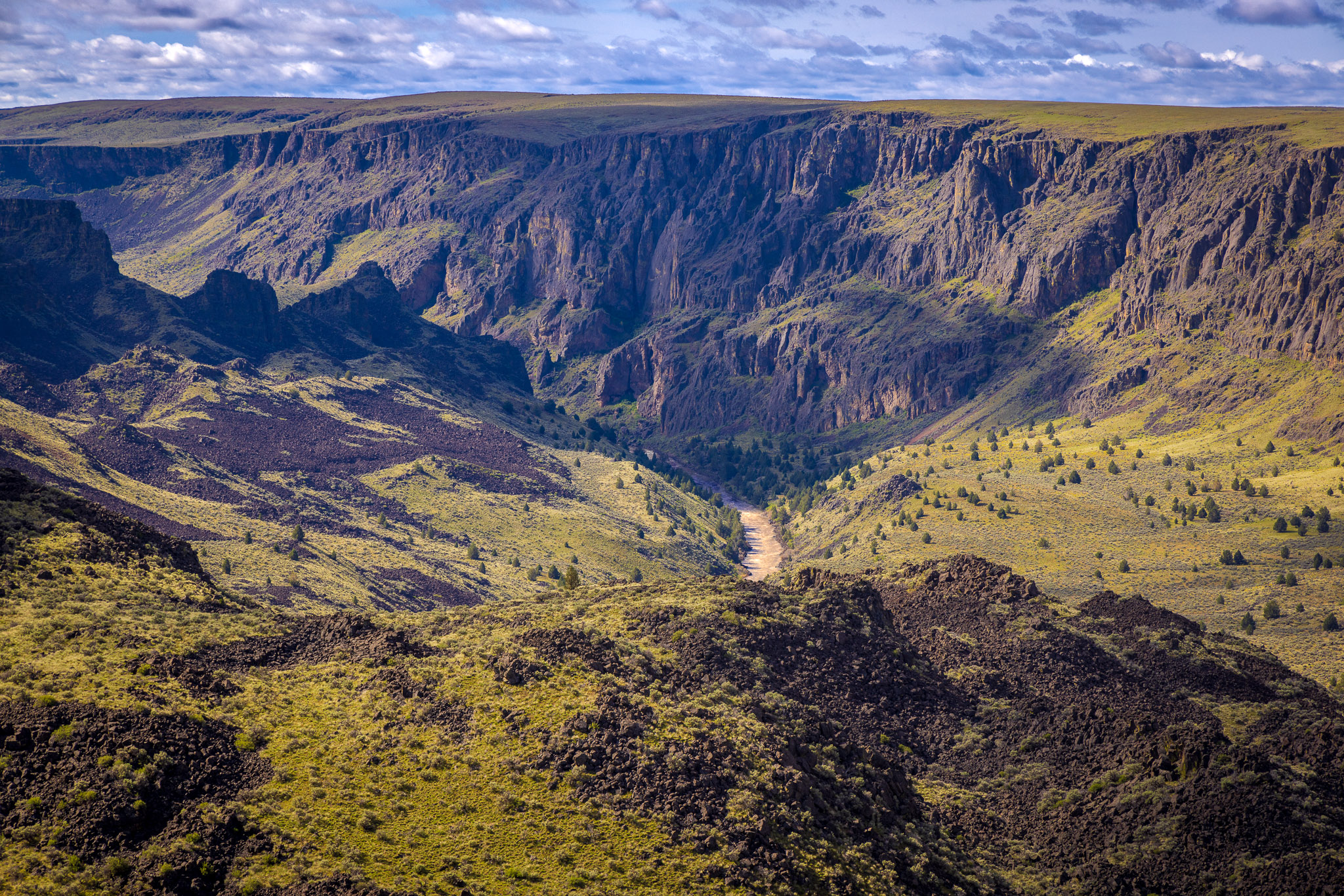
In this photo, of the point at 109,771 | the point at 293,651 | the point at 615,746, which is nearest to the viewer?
the point at 109,771

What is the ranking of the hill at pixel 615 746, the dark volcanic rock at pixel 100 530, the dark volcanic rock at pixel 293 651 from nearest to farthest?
the hill at pixel 615 746 < the dark volcanic rock at pixel 293 651 < the dark volcanic rock at pixel 100 530

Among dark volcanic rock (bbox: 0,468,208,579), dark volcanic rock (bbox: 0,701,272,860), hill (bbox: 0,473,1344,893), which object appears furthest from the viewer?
dark volcanic rock (bbox: 0,468,208,579)

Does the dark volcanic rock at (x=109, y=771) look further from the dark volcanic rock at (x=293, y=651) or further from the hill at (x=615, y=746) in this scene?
the dark volcanic rock at (x=293, y=651)

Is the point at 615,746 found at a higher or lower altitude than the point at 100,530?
lower

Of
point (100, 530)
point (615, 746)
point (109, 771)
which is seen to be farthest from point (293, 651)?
point (100, 530)

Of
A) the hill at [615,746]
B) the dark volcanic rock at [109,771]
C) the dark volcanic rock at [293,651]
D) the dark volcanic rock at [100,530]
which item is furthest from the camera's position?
the dark volcanic rock at [100,530]

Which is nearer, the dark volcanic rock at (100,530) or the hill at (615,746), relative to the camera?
the hill at (615,746)

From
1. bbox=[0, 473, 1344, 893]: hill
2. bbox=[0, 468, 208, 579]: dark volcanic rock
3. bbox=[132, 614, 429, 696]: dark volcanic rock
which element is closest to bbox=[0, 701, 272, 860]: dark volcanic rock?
bbox=[0, 473, 1344, 893]: hill

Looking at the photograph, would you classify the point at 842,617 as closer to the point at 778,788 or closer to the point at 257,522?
the point at 778,788

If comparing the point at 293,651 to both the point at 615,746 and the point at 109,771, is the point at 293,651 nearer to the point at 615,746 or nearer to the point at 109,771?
the point at 109,771

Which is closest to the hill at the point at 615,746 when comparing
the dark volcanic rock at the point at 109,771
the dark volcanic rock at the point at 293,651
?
the dark volcanic rock at the point at 109,771

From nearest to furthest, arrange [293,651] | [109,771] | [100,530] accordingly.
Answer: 1. [109,771]
2. [293,651]
3. [100,530]

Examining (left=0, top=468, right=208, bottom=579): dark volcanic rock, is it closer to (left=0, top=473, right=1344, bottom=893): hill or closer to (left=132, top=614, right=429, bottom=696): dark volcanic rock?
(left=0, top=473, right=1344, bottom=893): hill
